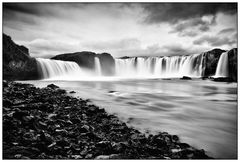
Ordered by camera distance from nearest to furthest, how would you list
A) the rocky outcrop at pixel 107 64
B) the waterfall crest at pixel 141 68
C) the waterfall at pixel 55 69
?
1. the waterfall at pixel 55 69
2. the waterfall crest at pixel 141 68
3. the rocky outcrop at pixel 107 64

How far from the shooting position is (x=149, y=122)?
3229 mm

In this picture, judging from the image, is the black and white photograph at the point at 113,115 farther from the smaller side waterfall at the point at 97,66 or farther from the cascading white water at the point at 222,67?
the smaller side waterfall at the point at 97,66

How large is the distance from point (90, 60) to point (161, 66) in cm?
1143

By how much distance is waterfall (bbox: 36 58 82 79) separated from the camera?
16109 millimetres

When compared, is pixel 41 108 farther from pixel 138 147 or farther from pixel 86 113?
pixel 138 147

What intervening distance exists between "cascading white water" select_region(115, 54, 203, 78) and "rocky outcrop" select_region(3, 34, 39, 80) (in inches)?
587

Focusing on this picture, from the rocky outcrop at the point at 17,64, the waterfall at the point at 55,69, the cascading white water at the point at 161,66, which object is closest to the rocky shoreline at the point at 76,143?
the rocky outcrop at the point at 17,64

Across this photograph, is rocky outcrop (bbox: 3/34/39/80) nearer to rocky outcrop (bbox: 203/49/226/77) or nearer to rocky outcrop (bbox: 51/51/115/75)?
rocky outcrop (bbox: 51/51/115/75)

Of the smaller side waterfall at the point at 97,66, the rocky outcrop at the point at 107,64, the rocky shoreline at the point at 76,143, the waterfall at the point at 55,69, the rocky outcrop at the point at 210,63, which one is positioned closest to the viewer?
the rocky shoreline at the point at 76,143

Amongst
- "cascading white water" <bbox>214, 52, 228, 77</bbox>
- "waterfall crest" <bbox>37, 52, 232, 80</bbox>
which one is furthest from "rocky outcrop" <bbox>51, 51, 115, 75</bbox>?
"cascading white water" <bbox>214, 52, 228, 77</bbox>

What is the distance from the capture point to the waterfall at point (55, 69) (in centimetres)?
1611

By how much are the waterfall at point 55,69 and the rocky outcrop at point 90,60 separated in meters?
5.35

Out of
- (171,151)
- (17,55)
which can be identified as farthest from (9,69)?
(171,151)

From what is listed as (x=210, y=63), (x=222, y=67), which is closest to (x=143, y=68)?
(x=210, y=63)
